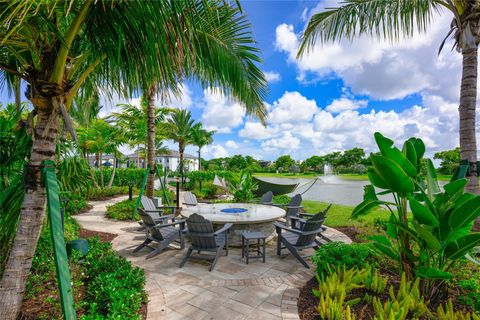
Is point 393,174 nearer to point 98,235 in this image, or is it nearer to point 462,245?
point 462,245

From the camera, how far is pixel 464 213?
2.61 m

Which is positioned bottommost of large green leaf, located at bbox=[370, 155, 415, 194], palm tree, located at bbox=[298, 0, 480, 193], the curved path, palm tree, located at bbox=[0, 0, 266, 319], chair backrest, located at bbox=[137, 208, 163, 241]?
the curved path

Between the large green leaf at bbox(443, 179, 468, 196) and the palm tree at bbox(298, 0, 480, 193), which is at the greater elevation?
the palm tree at bbox(298, 0, 480, 193)

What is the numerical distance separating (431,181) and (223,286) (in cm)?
330

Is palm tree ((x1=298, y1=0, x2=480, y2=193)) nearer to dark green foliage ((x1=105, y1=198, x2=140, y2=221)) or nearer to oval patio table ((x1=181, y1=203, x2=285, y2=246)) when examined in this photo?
oval patio table ((x1=181, y1=203, x2=285, y2=246))

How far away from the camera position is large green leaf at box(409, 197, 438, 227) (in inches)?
104

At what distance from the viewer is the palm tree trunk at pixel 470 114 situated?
5.59 m

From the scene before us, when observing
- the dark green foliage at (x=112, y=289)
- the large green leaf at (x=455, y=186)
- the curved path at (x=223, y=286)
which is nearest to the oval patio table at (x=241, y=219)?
the curved path at (x=223, y=286)

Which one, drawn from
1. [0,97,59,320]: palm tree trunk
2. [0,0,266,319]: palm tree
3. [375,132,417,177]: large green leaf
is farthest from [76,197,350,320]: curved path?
[375,132,417,177]: large green leaf

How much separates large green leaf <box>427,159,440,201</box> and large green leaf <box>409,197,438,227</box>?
55cm

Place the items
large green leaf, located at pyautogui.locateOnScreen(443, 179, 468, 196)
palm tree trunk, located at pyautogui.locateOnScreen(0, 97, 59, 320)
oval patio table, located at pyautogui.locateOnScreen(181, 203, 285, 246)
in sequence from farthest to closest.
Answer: oval patio table, located at pyautogui.locateOnScreen(181, 203, 285, 246)
large green leaf, located at pyautogui.locateOnScreen(443, 179, 468, 196)
palm tree trunk, located at pyautogui.locateOnScreen(0, 97, 59, 320)

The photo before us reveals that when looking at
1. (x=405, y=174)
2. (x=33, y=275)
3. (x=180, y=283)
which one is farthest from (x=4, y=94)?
(x=405, y=174)

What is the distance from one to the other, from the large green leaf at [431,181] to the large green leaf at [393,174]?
0.54m

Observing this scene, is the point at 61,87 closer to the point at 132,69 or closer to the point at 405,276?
the point at 132,69
